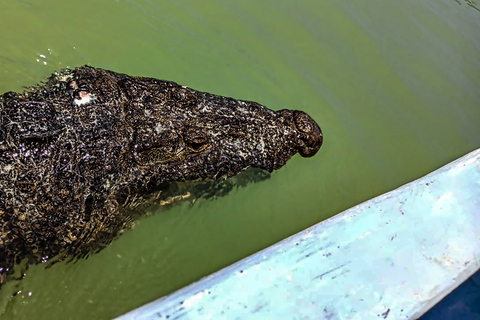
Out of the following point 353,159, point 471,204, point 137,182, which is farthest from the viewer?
point 353,159

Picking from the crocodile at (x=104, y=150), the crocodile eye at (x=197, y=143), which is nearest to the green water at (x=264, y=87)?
the crocodile at (x=104, y=150)

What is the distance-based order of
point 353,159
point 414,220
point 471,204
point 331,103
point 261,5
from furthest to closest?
point 261,5, point 331,103, point 353,159, point 471,204, point 414,220

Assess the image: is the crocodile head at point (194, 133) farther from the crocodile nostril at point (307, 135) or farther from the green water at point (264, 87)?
the green water at point (264, 87)

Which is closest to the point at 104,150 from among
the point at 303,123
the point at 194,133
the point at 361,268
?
the point at 194,133

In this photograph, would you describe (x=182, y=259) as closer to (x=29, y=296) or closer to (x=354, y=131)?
(x=29, y=296)

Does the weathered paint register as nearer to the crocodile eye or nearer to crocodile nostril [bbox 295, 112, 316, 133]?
crocodile nostril [bbox 295, 112, 316, 133]

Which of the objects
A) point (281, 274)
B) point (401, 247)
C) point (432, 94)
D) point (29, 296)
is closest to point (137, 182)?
point (29, 296)

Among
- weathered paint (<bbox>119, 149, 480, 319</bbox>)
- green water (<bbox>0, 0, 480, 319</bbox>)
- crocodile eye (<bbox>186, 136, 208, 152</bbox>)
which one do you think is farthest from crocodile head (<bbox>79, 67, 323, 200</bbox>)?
weathered paint (<bbox>119, 149, 480, 319</bbox>)
